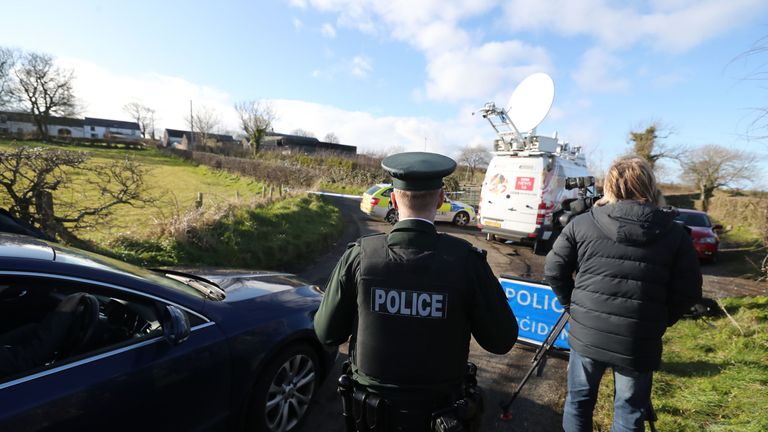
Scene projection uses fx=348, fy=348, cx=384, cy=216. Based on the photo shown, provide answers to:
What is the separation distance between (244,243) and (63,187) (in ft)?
8.98

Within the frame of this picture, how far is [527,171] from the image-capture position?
28.3 ft

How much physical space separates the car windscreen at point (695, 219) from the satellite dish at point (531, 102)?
18.2 ft

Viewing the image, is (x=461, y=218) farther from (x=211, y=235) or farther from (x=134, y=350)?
(x=134, y=350)

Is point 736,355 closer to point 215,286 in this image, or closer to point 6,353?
point 215,286

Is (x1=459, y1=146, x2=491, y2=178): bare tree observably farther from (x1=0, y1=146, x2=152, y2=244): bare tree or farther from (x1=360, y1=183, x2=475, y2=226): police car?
(x1=0, y1=146, x2=152, y2=244): bare tree

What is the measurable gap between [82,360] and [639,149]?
109 feet

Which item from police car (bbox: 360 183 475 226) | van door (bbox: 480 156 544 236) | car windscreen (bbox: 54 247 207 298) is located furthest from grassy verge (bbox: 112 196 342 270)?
van door (bbox: 480 156 544 236)

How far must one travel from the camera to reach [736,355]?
3.57m

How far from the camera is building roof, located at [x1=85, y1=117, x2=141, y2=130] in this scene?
270 feet

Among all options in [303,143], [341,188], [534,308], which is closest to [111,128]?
[303,143]

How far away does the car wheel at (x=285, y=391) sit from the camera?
2338mm

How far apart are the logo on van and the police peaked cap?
7654 mm

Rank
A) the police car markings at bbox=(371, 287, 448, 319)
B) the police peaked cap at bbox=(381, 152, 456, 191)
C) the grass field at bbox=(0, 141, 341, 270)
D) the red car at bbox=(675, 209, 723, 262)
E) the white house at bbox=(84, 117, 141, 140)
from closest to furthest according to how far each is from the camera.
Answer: the police car markings at bbox=(371, 287, 448, 319) < the police peaked cap at bbox=(381, 152, 456, 191) < the grass field at bbox=(0, 141, 341, 270) < the red car at bbox=(675, 209, 723, 262) < the white house at bbox=(84, 117, 141, 140)

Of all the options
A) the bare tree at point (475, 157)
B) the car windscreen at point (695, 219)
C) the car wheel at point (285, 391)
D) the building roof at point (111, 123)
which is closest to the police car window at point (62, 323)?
the car wheel at point (285, 391)
